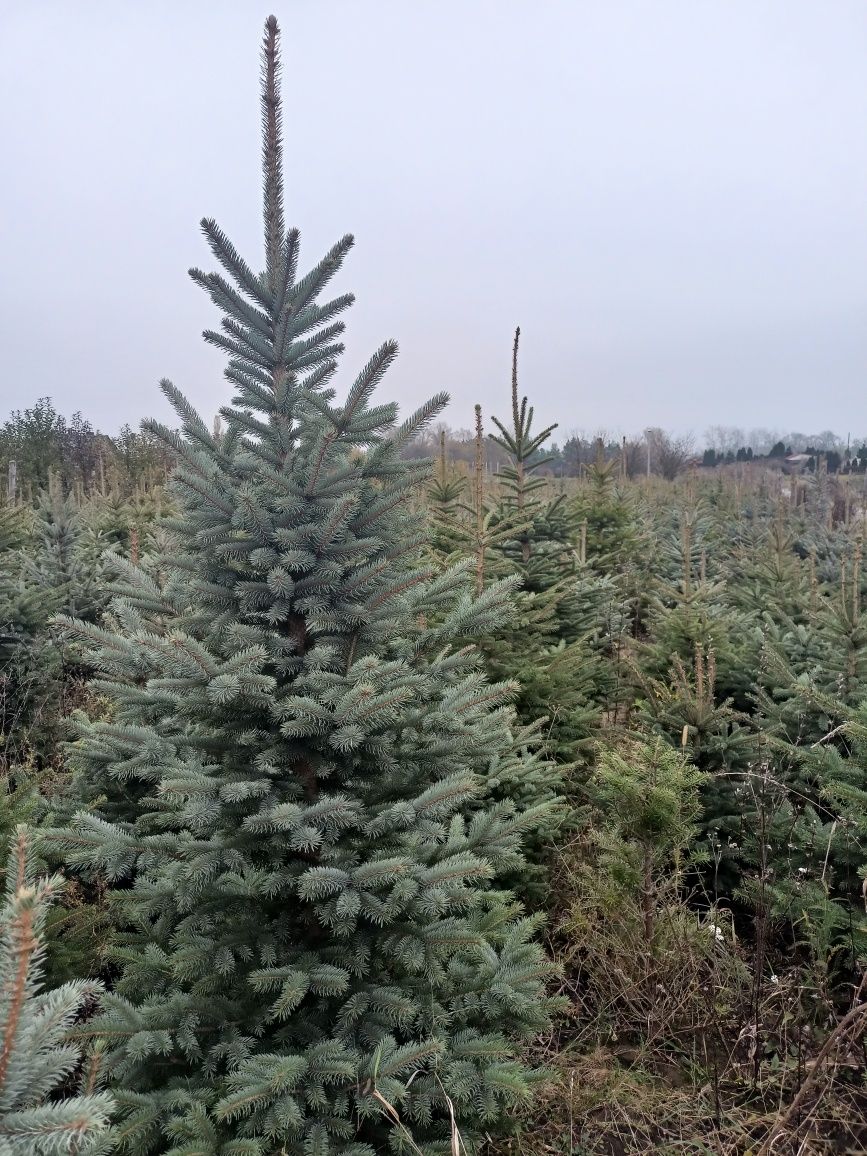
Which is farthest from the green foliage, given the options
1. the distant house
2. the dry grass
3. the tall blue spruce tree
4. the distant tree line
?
the distant house

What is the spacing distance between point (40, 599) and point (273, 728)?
17.4 feet

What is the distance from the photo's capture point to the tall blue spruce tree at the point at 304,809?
2.41m

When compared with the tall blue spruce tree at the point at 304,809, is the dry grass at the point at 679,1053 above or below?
below

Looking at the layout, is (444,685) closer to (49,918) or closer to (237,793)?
(237,793)

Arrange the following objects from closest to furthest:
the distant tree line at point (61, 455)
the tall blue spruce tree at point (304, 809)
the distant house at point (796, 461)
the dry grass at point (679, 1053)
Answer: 1. the tall blue spruce tree at point (304, 809)
2. the dry grass at point (679, 1053)
3. the distant tree line at point (61, 455)
4. the distant house at point (796, 461)

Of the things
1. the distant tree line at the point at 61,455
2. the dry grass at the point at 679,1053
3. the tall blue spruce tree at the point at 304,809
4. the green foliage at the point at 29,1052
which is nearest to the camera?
the green foliage at the point at 29,1052

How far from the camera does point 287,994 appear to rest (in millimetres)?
2348

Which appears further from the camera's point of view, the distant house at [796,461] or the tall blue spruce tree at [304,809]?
the distant house at [796,461]

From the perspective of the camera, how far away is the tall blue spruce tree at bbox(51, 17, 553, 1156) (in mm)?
2412

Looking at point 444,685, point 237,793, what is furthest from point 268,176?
point 237,793

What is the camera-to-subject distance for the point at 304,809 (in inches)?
99.4

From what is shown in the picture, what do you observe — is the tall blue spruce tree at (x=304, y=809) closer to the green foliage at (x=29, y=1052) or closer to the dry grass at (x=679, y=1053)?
the dry grass at (x=679, y=1053)

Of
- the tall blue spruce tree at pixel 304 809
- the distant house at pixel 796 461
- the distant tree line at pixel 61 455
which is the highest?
the distant house at pixel 796 461

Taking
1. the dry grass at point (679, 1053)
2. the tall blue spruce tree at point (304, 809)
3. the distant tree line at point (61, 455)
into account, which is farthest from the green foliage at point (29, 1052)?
the distant tree line at point (61, 455)
